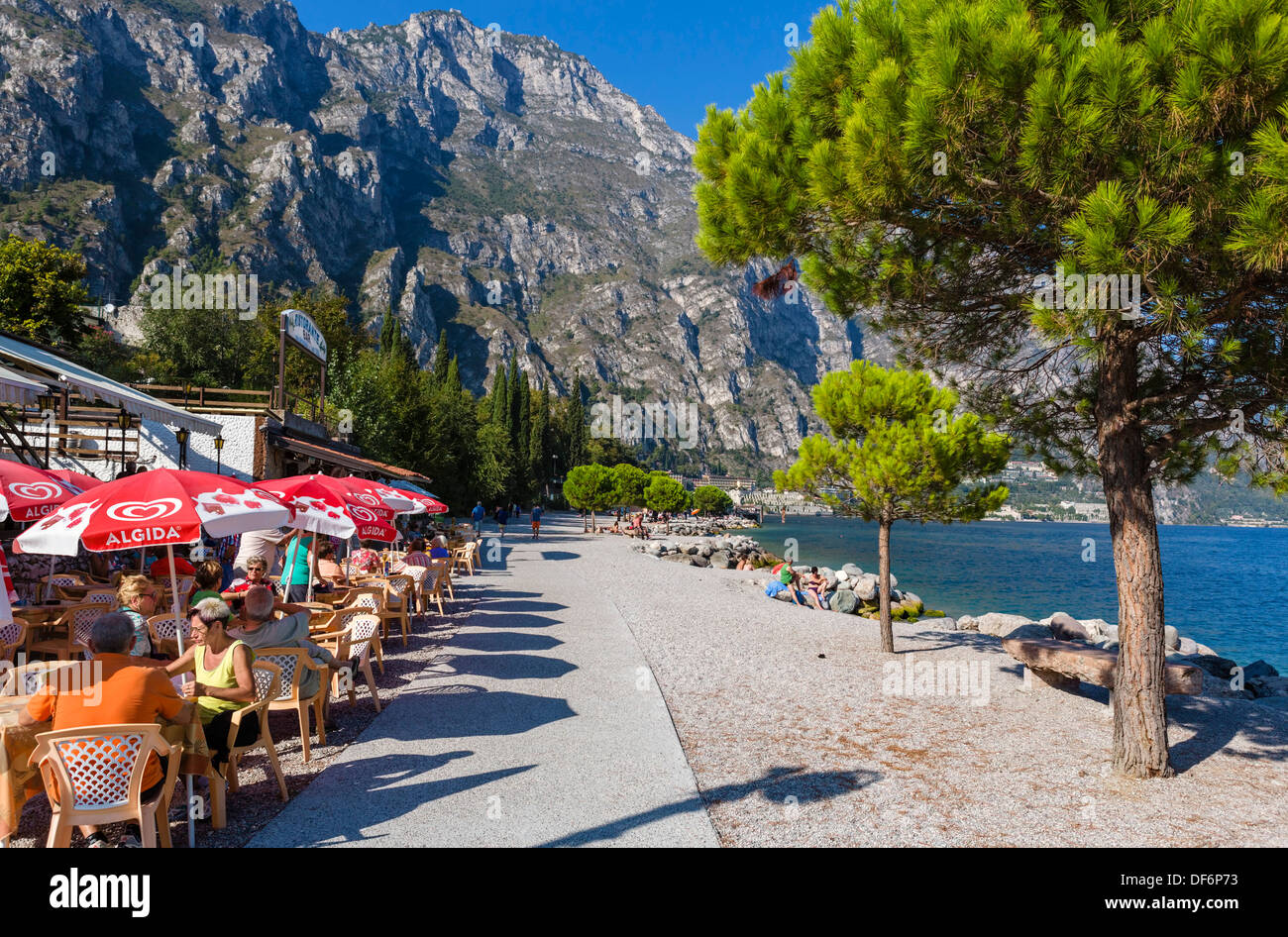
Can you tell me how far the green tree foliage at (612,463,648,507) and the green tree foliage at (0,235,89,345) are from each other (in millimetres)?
33255

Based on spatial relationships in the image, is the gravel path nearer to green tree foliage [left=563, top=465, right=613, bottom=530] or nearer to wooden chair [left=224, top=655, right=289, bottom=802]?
wooden chair [left=224, top=655, right=289, bottom=802]

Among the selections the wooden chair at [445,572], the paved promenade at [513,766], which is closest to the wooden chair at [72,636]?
the paved promenade at [513,766]

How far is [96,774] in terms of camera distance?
3.09 metres

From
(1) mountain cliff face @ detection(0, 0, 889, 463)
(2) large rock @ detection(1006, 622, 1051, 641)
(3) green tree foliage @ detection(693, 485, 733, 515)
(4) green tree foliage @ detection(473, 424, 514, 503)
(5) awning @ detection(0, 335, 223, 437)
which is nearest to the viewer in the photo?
(5) awning @ detection(0, 335, 223, 437)

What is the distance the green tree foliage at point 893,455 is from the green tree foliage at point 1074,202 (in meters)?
2.56

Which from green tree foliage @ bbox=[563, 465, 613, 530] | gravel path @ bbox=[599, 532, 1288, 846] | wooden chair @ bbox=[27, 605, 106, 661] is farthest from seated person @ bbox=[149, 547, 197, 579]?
green tree foliage @ bbox=[563, 465, 613, 530]

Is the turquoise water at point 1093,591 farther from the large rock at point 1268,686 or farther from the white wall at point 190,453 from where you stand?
the white wall at point 190,453

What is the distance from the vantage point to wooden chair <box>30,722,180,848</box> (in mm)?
3010

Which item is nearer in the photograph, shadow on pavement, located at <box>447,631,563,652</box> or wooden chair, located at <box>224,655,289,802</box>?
wooden chair, located at <box>224,655,289,802</box>

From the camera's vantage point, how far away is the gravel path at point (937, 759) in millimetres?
4207

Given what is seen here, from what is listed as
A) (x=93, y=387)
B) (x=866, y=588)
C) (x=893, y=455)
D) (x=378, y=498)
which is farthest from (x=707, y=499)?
(x=93, y=387)

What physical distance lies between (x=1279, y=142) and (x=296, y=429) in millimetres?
21595

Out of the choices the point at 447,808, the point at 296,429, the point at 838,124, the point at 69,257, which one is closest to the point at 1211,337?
the point at 838,124
